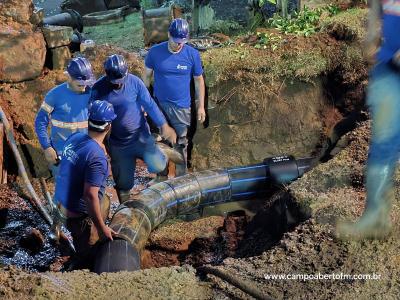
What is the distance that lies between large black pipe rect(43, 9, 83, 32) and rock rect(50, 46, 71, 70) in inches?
71.2

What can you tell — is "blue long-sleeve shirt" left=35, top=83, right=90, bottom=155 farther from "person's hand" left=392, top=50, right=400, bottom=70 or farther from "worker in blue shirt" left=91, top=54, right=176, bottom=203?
"person's hand" left=392, top=50, right=400, bottom=70

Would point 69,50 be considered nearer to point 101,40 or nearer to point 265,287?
point 101,40

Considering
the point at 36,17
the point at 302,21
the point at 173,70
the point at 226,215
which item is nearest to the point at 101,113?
the point at 173,70

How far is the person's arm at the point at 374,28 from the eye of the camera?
3319 millimetres

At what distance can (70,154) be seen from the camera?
415cm

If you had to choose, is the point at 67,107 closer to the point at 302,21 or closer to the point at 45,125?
the point at 45,125

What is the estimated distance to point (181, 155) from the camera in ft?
21.6

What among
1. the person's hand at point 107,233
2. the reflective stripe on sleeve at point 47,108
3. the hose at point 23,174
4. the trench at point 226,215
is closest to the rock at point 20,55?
the hose at point 23,174

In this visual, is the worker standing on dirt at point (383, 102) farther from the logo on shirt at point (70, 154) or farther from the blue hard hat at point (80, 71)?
the blue hard hat at point (80, 71)

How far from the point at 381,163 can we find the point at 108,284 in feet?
6.75

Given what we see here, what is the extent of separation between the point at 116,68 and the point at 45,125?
900 millimetres

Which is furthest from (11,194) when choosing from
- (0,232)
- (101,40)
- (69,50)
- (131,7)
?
(131,7)

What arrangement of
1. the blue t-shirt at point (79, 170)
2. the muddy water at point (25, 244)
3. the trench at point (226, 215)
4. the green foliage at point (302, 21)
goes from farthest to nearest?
the green foliage at point (302, 21), the muddy water at point (25, 244), the trench at point (226, 215), the blue t-shirt at point (79, 170)

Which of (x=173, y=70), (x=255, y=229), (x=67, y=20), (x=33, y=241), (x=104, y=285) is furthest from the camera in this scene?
(x=67, y=20)
